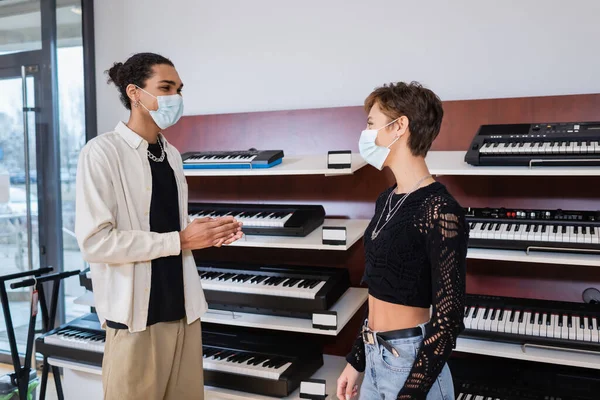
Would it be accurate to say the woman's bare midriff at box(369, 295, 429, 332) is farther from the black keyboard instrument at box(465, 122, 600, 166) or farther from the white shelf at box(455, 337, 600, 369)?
the black keyboard instrument at box(465, 122, 600, 166)

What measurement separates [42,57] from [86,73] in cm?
32

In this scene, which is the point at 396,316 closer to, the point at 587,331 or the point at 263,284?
the point at 587,331

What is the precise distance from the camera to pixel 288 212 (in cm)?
258

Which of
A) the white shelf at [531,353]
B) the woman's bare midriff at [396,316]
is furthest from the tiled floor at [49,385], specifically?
the woman's bare midriff at [396,316]

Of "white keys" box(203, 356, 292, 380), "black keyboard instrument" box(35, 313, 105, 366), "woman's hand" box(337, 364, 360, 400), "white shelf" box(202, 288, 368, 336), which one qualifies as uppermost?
"woman's hand" box(337, 364, 360, 400)

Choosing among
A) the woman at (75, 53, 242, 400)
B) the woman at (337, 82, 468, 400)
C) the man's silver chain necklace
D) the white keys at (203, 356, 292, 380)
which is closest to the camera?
the woman at (337, 82, 468, 400)

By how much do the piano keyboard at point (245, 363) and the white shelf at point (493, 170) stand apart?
1.08m

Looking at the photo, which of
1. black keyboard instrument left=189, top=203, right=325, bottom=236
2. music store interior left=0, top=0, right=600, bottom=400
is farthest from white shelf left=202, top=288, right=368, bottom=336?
black keyboard instrument left=189, top=203, right=325, bottom=236

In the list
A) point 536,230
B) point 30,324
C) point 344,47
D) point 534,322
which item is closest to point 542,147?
point 536,230

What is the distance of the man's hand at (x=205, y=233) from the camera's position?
1.92m

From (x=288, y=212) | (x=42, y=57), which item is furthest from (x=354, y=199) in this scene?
(x=42, y=57)

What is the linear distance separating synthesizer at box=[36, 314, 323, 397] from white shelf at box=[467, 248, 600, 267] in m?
0.93

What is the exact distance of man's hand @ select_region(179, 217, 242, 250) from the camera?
192 cm

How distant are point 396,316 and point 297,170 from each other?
1.08 metres
